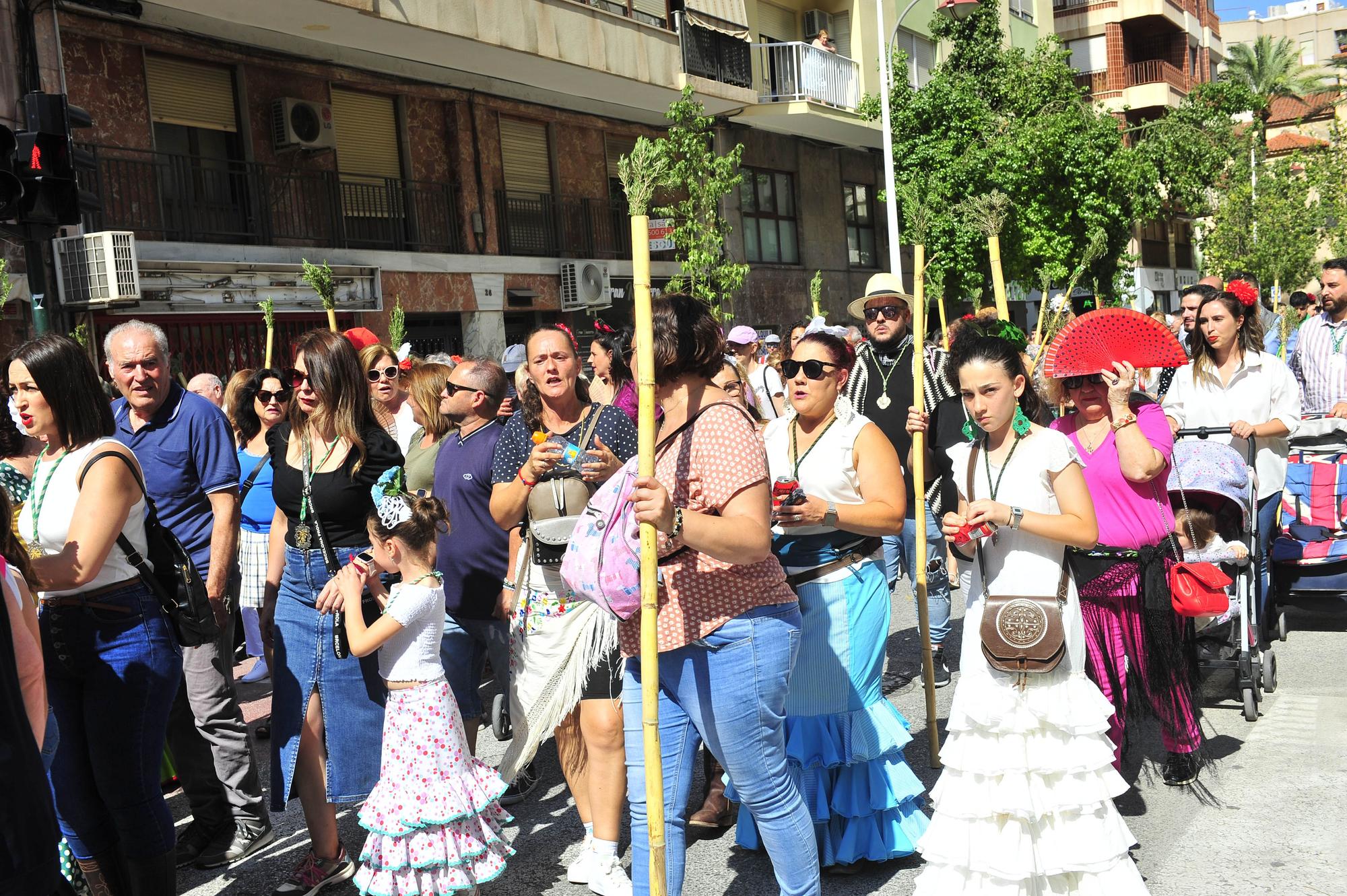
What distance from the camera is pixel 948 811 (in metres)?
3.84

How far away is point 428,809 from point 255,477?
3.01 metres

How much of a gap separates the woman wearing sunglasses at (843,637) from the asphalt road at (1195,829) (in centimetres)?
20

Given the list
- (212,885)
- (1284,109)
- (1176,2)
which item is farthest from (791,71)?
(1284,109)

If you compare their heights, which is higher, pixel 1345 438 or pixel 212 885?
pixel 1345 438

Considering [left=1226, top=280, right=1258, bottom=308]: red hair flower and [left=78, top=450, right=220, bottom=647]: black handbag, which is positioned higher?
[left=1226, top=280, right=1258, bottom=308]: red hair flower

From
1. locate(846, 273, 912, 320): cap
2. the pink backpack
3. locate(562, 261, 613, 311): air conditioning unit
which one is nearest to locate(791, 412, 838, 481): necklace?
the pink backpack

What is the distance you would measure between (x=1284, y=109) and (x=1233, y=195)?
4018cm

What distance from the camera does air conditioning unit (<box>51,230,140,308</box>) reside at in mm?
11852

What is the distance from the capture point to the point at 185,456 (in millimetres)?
5020

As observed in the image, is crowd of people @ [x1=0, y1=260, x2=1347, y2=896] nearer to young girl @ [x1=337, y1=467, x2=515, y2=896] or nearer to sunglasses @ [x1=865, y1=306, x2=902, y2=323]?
young girl @ [x1=337, y1=467, x2=515, y2=896]

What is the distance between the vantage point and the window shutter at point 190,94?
46.6 feet

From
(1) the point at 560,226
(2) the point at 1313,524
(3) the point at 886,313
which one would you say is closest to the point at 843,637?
A: (3) the point at 886,313

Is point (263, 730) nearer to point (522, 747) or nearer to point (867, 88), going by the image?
point (522, 747)

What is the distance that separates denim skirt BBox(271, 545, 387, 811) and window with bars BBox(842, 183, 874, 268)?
78.4 ft
